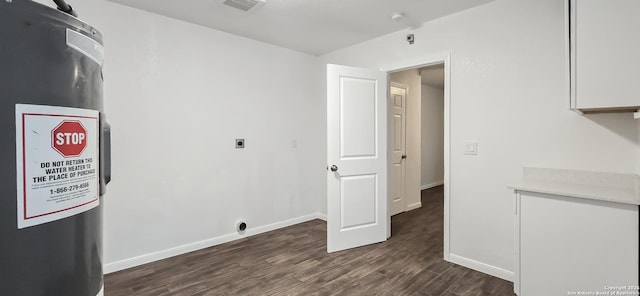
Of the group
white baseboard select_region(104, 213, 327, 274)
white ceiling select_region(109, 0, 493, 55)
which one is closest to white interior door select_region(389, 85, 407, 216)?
white ceiling select_region(109, 0, 493, 55)

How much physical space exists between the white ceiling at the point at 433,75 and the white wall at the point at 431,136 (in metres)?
0.16

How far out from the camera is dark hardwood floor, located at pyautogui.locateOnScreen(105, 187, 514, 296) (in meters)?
2.21

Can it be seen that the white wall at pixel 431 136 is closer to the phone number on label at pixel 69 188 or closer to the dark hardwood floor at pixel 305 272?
the dark hardwood floor at pixel 305 272

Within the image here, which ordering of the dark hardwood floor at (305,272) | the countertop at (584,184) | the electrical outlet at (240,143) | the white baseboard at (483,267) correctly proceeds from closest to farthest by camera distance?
the countertop at (584,184)
the dark hardwood floor at (305,272)
the white baseboard at (483,267)
the electrical outlet at (240,143)

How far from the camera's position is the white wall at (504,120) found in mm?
2047

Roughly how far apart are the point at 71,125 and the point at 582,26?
241 centimetres

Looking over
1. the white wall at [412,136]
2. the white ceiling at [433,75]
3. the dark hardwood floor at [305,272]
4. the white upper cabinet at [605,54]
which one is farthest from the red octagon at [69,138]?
the white ceiling at [433,75]

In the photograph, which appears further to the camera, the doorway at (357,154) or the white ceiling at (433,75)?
the white ceiling at (433,75)

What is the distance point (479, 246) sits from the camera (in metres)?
2.54

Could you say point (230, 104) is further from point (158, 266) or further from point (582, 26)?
point (582, 26)

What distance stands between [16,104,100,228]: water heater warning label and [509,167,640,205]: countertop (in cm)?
224

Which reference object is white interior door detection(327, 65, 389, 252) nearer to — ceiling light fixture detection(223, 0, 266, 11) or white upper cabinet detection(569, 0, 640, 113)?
ceiling light fixture detection(223, 0, 266, 11)

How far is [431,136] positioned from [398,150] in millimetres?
2587

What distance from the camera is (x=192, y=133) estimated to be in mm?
2965
